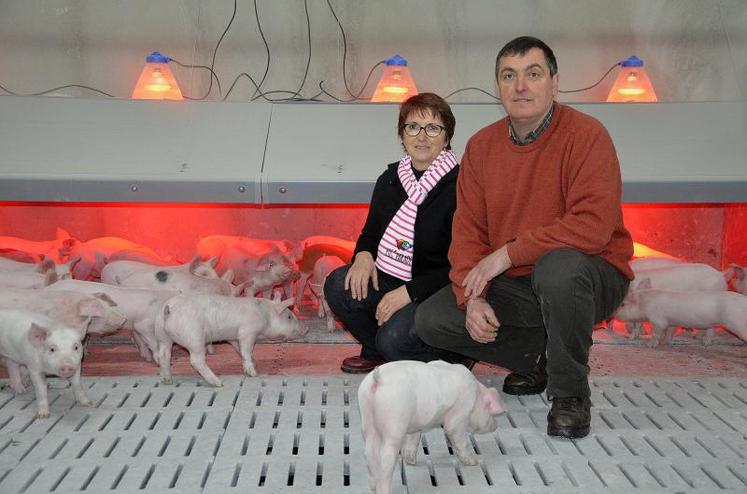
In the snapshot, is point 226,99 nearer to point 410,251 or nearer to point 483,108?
point 483,108

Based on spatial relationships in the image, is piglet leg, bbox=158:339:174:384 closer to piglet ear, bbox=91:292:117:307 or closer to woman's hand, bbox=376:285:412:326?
piglet ear, bbox=91:292:117:307

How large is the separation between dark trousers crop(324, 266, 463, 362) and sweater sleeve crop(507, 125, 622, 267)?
1.96 feet

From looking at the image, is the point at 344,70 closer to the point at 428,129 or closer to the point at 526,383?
the point at 428,129

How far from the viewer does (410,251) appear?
344 cm

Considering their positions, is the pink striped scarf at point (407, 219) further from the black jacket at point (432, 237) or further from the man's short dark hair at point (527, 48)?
the man's short dark hair at point (527, 48)

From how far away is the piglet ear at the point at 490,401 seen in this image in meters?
2.63

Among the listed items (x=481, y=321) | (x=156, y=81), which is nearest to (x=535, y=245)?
(x=481, y=321)

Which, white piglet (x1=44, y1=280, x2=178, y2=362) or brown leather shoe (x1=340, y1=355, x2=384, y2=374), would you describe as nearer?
brown leather shoe (x1=340, y1=355, x2=384, y2=374)

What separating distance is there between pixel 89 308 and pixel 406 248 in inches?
53.3

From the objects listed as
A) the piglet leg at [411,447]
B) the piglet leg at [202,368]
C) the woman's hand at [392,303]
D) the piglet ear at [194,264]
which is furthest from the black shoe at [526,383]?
the piglet ear at [194,264]

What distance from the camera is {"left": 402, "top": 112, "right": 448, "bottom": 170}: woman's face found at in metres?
3.31

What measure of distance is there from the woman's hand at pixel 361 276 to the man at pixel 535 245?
0.34m

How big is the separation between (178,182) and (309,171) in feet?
2.12

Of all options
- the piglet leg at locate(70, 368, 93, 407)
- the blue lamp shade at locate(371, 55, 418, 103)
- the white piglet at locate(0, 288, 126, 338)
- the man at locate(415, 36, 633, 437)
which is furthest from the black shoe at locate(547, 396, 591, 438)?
the blue lamp shade at locate(371, 55, 418, 103)
